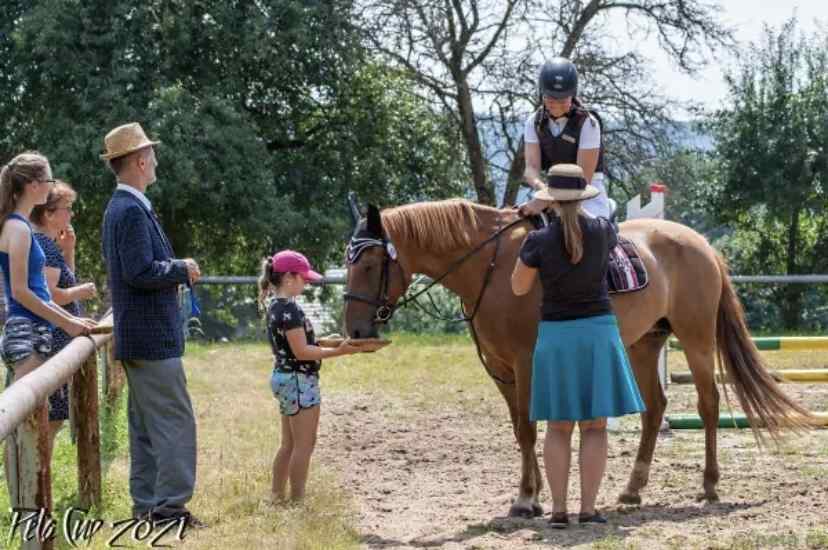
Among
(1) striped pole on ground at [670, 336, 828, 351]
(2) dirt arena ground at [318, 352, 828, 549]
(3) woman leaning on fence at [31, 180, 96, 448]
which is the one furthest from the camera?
(1) striped pole on ground at [670, 336, 828, 351]

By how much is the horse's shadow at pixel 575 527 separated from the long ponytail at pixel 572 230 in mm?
1398

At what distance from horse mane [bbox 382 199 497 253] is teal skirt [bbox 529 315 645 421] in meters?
1.03

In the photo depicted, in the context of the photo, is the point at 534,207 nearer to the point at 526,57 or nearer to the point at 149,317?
the point at 149,317

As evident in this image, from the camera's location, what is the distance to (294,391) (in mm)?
7172

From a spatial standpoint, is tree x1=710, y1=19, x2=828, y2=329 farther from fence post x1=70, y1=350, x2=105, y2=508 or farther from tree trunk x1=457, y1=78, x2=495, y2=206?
fence post x1=70, y1=350, x2=105, y2=508

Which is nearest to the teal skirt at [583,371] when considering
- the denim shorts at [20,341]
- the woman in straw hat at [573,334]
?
the woman in straw hat at [573,334]

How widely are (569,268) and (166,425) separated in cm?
216

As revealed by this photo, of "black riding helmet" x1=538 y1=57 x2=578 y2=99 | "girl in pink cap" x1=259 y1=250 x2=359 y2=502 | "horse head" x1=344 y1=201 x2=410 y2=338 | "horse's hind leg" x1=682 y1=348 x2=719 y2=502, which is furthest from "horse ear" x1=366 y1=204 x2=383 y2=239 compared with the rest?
"horse's hind leg" x1=682 y1=348 x2=719 y2=502

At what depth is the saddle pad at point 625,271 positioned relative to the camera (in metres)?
7.64

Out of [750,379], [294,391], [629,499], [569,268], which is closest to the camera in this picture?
[569,268]

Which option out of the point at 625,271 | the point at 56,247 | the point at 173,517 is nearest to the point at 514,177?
the point at 625,271

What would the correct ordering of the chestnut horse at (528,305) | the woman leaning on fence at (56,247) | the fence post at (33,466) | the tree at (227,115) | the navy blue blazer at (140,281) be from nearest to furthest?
the fence post at (33,466) < the navy blue blazer at (140,281) < the chestnut horse at (528,305) < the woman leaning on fence at (56,247) < the tree at (227,115)

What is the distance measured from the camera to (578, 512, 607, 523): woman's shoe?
6.76m

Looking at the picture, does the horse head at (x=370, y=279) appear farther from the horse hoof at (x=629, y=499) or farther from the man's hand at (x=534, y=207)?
the horse hoof at (x=629, y=499)
